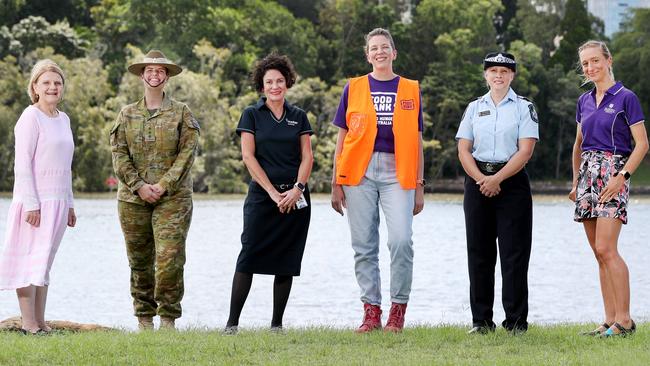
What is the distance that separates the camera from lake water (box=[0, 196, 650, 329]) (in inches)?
627

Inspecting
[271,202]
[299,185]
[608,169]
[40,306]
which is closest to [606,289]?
[608,169]

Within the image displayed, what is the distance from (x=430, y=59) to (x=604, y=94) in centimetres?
6366

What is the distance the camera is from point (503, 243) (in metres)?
8.30

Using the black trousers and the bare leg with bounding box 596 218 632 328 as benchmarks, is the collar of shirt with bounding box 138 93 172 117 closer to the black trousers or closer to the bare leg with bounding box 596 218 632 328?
the black trousers

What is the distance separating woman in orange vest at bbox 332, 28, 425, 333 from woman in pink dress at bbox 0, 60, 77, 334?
80.5 inches

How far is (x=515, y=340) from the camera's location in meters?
7.79

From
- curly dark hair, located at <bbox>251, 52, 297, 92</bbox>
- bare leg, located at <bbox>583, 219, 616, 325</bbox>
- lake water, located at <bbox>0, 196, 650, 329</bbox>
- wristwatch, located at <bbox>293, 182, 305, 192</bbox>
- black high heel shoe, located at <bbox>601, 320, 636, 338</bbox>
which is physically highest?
curly dark hair, located at <bbox>251, 52, 297, 92</bbox>

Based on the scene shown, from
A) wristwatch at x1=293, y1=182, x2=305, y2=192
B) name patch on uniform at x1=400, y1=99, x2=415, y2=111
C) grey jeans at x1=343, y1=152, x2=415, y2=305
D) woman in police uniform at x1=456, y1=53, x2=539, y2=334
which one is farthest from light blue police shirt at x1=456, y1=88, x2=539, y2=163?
wristwatch at x1=293, y1=182, x2=305, y2=192

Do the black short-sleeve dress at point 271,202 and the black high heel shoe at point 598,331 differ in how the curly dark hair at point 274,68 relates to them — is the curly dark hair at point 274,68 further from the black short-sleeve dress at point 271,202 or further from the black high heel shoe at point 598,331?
the black high heel shoe at point 598,331

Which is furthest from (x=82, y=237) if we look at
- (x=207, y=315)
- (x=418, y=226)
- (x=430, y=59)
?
(x=430, y=59)

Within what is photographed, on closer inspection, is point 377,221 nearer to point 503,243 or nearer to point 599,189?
point 503,243

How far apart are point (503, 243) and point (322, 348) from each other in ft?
5.50

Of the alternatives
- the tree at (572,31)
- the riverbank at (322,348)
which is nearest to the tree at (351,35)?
the tree at (572,31)

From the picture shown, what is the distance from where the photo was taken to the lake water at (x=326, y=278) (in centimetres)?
1592
